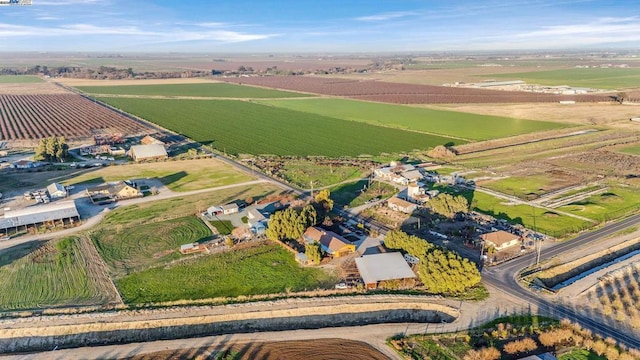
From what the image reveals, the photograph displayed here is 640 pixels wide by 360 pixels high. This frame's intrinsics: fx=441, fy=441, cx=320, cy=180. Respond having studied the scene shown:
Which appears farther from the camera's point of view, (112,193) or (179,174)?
(179,174)

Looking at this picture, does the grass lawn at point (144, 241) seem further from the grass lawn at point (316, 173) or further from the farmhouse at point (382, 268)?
the grass lawn at point (316, 173)

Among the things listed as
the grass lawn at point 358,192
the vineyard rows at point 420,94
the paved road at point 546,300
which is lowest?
the paved road at point 546,300

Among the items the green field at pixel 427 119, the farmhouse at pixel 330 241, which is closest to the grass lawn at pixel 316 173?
the farmhouse at pixel 330 241

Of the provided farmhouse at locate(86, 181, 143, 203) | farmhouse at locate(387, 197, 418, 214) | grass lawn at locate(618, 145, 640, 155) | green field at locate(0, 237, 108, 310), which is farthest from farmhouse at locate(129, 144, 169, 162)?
grass lawn at locate(618, 145, 640, 155)

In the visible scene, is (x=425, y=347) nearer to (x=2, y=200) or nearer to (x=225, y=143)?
(x=2, y=200)

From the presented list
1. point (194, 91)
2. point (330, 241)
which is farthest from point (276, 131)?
point (194, 91)

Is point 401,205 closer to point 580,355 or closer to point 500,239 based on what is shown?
point 500,239

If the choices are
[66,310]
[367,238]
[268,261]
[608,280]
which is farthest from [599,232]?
[66,310]
